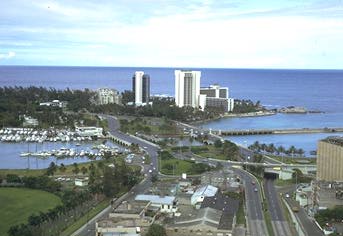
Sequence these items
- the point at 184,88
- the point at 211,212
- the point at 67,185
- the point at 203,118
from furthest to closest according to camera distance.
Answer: the point at 184,88, the point at 203,118, the point at 67,185, the point at 211,212

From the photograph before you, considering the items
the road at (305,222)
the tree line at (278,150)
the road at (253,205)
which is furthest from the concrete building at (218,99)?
the road at (305,222)

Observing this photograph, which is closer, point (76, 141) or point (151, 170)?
point (151, 170)

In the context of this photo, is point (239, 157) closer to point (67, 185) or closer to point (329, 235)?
point (67, 185)

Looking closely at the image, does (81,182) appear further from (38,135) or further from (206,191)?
(38,135)

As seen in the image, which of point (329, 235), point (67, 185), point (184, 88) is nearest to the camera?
point (329, 235)

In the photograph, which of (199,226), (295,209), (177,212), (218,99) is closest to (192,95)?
(218,99)

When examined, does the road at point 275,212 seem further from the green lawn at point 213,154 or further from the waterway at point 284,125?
the waterway at point 284,125

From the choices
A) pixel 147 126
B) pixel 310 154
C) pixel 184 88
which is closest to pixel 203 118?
pixel 184 88
